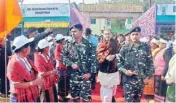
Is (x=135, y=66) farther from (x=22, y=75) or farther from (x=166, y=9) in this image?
(x=22, y=75)

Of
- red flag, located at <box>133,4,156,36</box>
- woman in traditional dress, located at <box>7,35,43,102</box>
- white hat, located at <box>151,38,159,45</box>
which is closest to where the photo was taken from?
woman in traditional dress, located at <box>7,35,43,102</box>

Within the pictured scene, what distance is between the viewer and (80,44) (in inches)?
223

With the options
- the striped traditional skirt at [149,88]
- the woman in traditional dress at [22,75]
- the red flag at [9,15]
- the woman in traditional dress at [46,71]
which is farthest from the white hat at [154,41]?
the red flag at [9,15]

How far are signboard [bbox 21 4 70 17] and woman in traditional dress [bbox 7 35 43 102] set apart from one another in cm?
64

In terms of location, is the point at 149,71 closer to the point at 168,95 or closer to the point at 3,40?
the point at 168,95

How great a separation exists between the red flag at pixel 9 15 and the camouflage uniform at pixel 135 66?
59.1 inches

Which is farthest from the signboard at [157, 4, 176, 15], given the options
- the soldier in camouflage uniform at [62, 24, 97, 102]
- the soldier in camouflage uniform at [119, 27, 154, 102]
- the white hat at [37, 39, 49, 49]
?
the white hat at [37, 39, 49, 49]

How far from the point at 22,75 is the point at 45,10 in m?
1.11

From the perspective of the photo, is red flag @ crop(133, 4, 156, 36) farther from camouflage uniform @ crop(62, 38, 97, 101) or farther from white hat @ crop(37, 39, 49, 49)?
white hat @ crop(37, 39, 49, 49)

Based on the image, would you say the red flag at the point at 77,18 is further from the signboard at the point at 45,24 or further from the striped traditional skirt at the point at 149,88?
the striped traditional skirt at the point at 149,88

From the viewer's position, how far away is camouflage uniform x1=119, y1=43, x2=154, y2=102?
5.51 m

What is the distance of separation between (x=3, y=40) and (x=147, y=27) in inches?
80.4

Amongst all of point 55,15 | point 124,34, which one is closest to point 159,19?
point 124,34

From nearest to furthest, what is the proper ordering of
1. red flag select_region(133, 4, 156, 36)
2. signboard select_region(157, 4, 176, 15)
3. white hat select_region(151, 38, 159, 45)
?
signboard select_region(157, 4, 176, 15)
red flag select_region(133, 4, 156, 36)
white hat select_region(151, 38, 159, 45)
